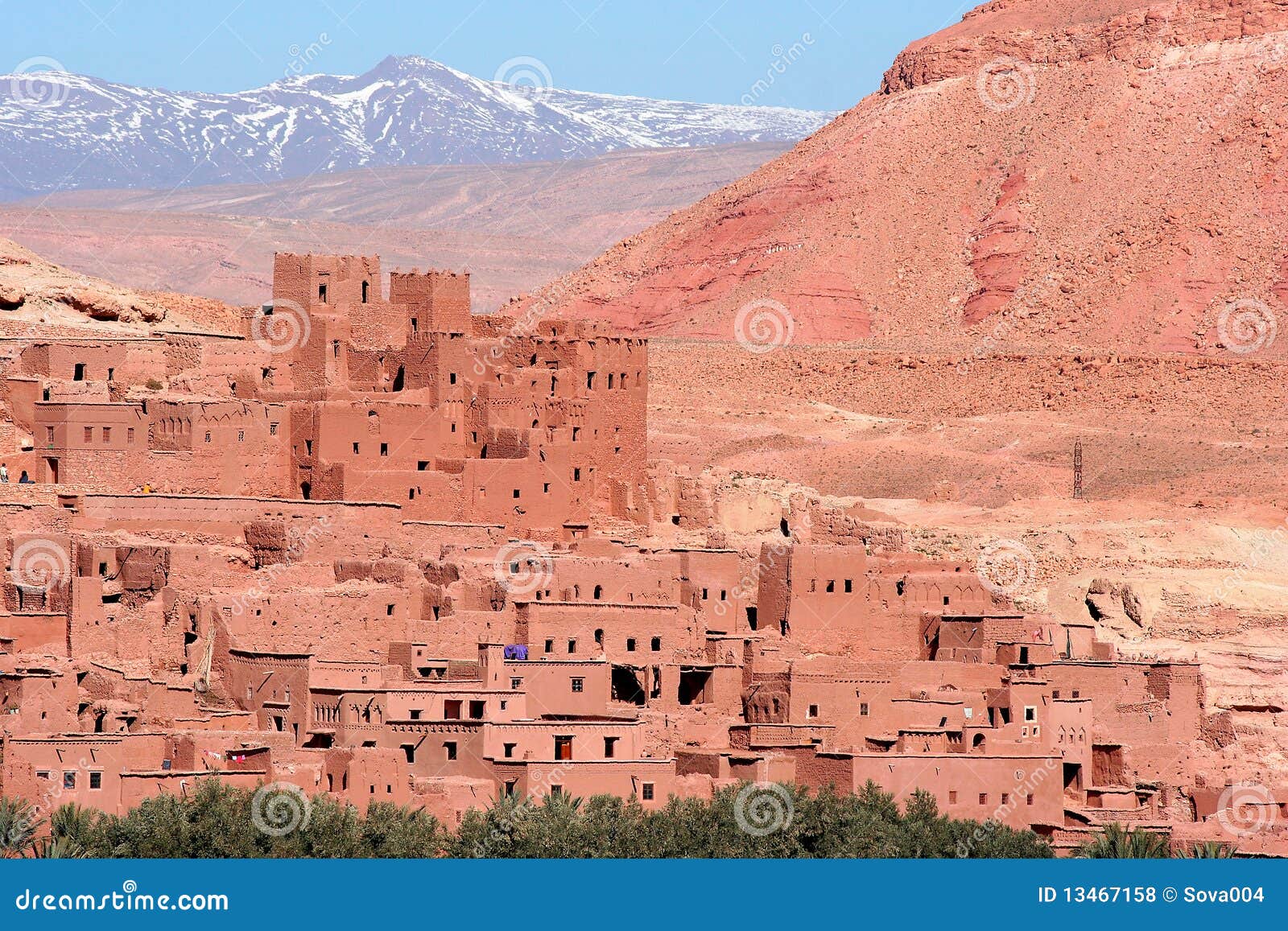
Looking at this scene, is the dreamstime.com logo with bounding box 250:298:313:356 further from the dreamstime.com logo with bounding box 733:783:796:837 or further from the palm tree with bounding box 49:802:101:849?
the palm tree with bounding box 49:802:101:849

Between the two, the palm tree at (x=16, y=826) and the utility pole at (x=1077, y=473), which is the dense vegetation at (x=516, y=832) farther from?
the utility pole at (x=1077, y=473)

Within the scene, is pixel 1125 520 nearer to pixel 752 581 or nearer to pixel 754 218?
pixel 752 581

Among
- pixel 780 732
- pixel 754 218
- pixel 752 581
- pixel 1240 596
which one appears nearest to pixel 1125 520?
pixel 1240 596

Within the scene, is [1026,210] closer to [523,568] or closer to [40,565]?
[523,568]

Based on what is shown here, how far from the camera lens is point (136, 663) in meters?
49.2

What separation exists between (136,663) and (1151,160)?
3592 inches

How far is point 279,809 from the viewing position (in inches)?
1695
